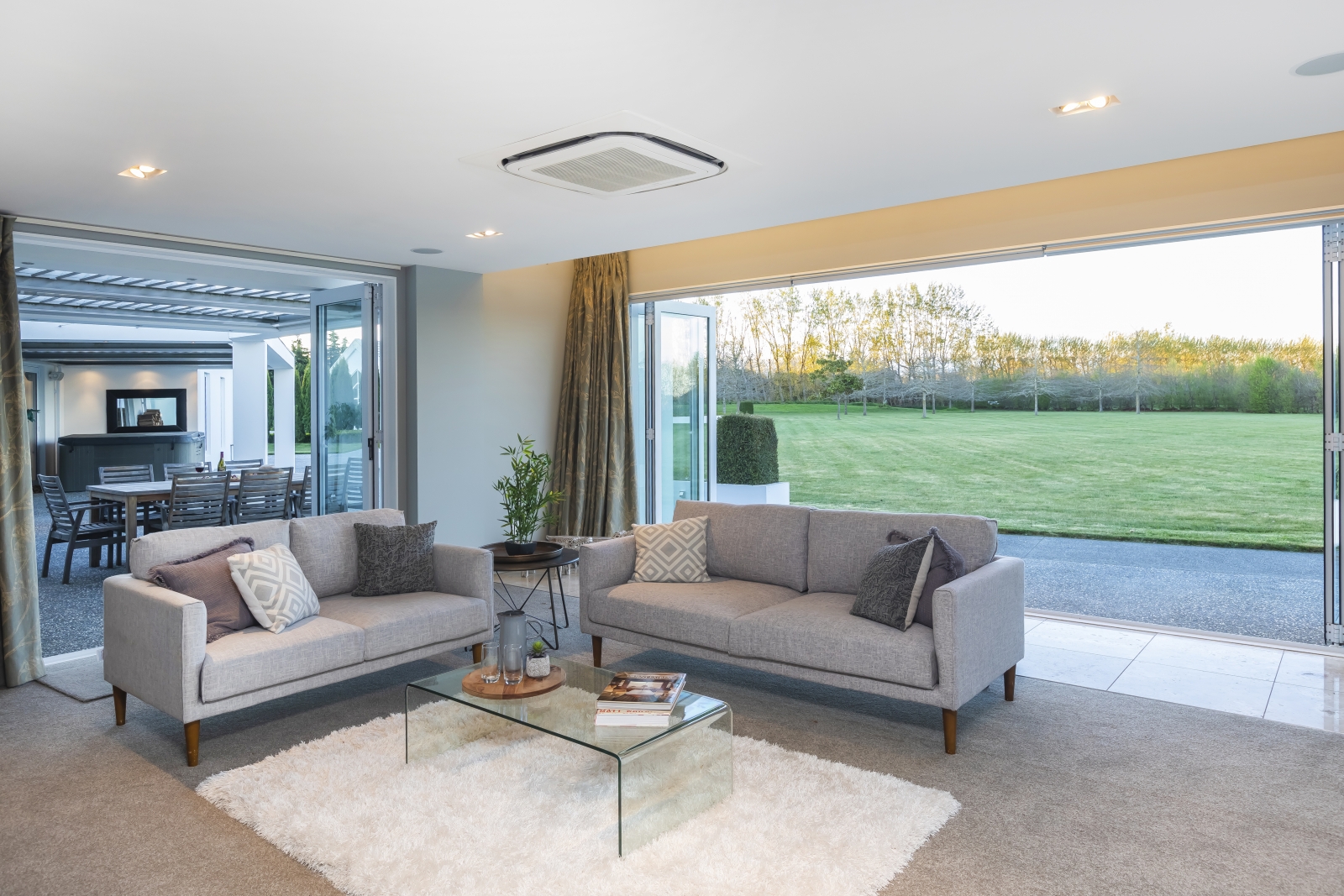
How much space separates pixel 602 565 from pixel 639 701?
160cm

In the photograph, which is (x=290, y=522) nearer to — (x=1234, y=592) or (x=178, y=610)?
(x=178, y=610)

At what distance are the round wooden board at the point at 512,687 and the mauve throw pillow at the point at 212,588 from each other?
1099mm

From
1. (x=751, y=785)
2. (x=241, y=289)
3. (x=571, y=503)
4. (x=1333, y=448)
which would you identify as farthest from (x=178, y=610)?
(x=241, y=289)

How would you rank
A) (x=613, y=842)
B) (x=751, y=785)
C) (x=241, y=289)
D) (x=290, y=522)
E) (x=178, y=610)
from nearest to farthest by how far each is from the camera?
1. (x=613, y=842)
2. (x=751, y=785)
3. (x=178, y=610)
4. (x=290, y=522)
5. (x=241, y=289)

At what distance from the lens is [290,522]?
4207 mm

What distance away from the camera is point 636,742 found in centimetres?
256

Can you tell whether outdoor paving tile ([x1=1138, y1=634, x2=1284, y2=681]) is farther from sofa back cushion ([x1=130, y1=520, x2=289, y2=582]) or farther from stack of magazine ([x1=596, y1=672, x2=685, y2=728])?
sofa back cushion ([x1=130, y1=520, x2=289, y2=582])

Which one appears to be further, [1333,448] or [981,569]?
[1333,448]

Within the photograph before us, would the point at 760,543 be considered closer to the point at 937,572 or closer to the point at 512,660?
the point at 937,572

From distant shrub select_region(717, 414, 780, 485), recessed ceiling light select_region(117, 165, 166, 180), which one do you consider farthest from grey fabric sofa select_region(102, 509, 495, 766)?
distant shrub select_region(717, 414, 780, 485)

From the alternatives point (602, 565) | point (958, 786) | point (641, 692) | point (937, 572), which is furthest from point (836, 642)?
point (602, 565)

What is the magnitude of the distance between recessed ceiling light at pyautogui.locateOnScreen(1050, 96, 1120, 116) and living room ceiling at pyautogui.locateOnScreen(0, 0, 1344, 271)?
0.04m

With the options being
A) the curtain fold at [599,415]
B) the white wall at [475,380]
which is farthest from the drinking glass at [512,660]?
the curtain fold at [599,415]

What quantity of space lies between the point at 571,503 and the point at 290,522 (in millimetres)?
3066
